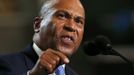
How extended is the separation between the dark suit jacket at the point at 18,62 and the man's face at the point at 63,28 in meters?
0.13

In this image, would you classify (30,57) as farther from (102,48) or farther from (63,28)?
(102,48)

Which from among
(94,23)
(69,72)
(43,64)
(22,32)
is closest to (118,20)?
(94,23)

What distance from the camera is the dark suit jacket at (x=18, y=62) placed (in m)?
3.31

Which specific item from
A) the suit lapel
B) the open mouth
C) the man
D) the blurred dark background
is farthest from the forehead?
the blurred dark background

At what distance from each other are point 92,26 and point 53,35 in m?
4.61

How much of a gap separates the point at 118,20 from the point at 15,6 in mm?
1574

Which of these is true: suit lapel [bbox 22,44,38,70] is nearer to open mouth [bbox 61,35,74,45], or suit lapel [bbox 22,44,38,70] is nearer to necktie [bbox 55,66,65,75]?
necktie [bbox 55,66,65,75]

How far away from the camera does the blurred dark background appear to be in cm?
784

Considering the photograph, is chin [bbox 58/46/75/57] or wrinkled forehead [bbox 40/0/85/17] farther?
wrinkled forehead [bbox 40/0/85/17]

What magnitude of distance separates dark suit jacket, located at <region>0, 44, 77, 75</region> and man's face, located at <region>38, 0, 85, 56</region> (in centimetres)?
13

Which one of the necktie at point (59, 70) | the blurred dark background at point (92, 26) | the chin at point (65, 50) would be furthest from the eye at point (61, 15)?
the blurred dark background at point (92, 26)

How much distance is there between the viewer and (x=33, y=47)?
358 cm

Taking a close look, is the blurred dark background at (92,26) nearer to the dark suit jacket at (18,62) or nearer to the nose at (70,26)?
the dark suit jacket at (18,62)

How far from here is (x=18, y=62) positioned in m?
3.44
